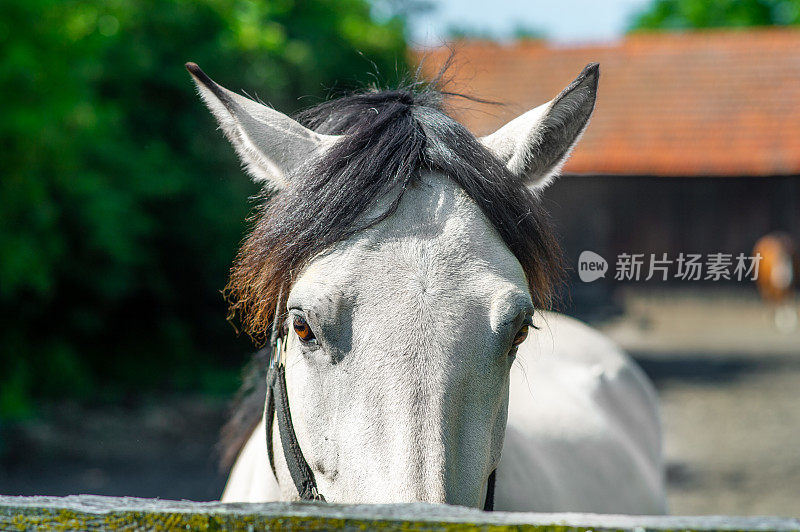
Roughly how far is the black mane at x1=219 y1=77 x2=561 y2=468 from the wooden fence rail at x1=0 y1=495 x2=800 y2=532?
77 centimetres

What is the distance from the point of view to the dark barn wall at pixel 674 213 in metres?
19.0

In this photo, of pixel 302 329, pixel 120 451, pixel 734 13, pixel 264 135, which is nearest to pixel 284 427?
pixel 302 329

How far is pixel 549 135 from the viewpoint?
78.0 inches

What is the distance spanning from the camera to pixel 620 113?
19.8m

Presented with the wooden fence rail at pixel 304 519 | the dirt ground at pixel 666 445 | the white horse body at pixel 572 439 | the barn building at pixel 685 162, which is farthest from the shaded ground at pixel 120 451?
the barn building at pixel 685 162

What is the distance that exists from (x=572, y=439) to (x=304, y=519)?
225 cm

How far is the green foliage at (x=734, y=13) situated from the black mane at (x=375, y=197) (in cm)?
3924

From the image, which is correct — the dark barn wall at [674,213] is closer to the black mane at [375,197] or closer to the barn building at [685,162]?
the barn building at [685,162]

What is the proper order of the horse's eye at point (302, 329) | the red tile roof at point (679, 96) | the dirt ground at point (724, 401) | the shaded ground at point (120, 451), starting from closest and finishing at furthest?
the horse's eye at point (302, 329) < the shaded ground at point (120, 451) < the dirt ground at point (724, 401) < the red tile roof at point (679, 96)

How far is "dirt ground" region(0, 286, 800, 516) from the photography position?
639cm

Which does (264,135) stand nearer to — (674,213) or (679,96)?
(674,213)

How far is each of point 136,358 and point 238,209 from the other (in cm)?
225

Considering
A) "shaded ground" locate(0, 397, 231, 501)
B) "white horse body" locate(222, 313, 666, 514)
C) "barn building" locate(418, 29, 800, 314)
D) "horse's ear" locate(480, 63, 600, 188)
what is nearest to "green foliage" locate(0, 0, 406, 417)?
"shaded ground" locate(0, 397, 231, 501)

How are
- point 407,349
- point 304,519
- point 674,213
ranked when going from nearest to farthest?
point 304,519 < point 407,349 < point 674,213
